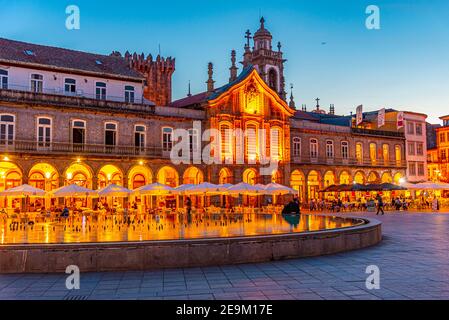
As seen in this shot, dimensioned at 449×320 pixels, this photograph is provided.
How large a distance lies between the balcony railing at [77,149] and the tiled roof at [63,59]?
6.20m

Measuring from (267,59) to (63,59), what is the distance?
119 feet

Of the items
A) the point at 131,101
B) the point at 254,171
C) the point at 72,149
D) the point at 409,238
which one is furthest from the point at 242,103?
the point at 409,238

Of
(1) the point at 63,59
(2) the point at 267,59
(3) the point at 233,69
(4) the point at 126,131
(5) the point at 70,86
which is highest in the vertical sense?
(2) the point at 267,59

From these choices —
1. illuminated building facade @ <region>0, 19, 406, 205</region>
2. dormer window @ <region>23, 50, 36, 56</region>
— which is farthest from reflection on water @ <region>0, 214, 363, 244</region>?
dormer window @ <region>23, 50, 36, 56</region>

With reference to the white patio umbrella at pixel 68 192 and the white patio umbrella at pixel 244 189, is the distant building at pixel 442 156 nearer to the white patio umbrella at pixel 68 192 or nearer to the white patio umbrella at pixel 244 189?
the white patio umbrella at pixel 244 189

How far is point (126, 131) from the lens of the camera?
38.2 m

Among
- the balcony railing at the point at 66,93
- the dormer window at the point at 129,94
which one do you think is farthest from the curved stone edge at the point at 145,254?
the dormer window at the point at 129,94

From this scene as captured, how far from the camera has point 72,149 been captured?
1389 inches

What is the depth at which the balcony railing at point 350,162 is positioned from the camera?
50.1 metres

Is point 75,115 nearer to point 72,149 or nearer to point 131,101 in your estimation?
point 72,149

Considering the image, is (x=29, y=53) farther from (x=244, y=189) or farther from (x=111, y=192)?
(x=244, y=189)

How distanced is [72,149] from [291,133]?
2338 cm

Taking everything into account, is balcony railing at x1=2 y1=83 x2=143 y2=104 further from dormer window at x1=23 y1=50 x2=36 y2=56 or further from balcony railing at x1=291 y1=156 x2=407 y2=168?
balcony railing at x1=291 y1=156 x2=407 y2=168

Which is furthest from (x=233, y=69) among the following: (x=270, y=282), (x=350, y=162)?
(x=270, y=282)
